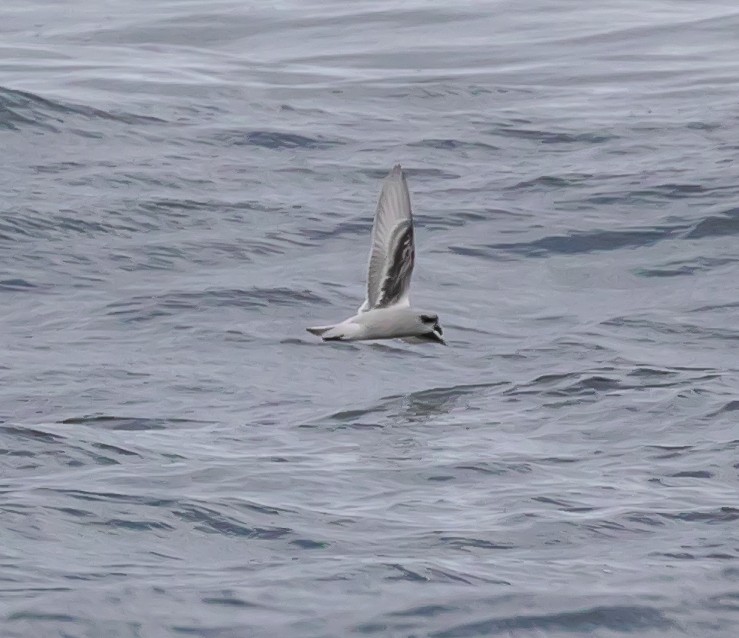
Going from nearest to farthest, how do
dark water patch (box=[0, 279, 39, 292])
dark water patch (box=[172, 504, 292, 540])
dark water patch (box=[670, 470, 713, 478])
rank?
dark water patch (box=[172, 504, 292, 540])
dark water patch (box=[670, 470, 713, 478])
dark water patch (box=[0, 279, 39, 292])

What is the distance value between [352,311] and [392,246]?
4316mm

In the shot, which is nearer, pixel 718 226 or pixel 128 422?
pixel 128 422

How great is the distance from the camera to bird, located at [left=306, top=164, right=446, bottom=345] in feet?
40.0

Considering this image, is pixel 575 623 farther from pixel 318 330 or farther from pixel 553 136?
pixel 553 136

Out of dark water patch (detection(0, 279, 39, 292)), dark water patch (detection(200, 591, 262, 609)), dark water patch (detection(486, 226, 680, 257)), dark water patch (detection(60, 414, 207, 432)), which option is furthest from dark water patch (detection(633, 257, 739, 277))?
dark water patch (detection(200, 591, 262, 609))

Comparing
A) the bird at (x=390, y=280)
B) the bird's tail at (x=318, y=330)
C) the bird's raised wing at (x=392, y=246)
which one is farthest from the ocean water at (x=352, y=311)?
the bird's raised wing at (x=392, y=246)

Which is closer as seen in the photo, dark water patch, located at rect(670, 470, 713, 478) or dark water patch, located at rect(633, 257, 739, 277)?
dark water patch, located at rect(670, 470, 713, 478)

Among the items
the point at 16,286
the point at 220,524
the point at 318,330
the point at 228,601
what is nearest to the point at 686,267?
the point at 16,286

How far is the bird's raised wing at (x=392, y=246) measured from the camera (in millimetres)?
12195

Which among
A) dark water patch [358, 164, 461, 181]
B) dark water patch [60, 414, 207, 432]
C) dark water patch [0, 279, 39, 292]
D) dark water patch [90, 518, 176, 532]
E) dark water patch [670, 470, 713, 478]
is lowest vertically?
dark water patch [670, 470, 713, 478]

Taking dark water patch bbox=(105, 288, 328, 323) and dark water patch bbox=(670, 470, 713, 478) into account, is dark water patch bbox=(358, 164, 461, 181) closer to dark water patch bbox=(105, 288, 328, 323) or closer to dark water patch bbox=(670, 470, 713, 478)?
dark water patch bbox=(105, 288, 328, 323)

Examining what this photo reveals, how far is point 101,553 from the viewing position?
10.2 meters

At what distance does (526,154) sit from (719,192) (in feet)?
8.36

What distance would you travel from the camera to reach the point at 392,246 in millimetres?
12250
